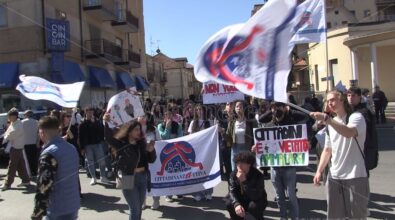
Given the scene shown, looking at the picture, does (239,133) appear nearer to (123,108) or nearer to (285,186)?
(285,186)

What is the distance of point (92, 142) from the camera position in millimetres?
11109

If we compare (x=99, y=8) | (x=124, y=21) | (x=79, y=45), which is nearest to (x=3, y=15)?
(x=79, y=45)

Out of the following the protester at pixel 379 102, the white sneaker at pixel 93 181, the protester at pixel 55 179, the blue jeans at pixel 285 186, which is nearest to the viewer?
the protester at pixel 55 179

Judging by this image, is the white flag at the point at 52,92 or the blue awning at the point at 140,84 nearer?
the white flag at the point at 52,92

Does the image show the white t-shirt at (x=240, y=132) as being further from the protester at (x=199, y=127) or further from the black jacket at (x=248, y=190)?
the black jacket at (x=248, y=190)

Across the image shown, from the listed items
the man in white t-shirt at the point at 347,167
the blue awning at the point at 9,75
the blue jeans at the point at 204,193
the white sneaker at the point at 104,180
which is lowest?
the blue jeans at the point at 204,193

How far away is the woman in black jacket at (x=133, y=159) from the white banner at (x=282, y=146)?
1.93 meters

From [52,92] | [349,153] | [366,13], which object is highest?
[366,13]

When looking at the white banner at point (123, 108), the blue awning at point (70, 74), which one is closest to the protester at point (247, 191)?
the white banner at point (123, 108)

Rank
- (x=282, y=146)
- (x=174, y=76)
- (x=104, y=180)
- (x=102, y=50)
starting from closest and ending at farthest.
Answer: (x=282, y=146) < (x=104, y=180) < (x=102, y=50) < (x=174, y=76)

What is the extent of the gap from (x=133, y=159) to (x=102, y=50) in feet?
92.8

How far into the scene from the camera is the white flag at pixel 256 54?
491 cm

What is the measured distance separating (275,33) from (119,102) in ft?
15.3

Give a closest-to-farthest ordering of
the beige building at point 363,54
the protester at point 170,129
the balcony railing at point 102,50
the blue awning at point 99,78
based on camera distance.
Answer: the protester at point 170,129
the beige building at point 363,54
the blue awning at point 99,78
the balcony railing at point 102,50
